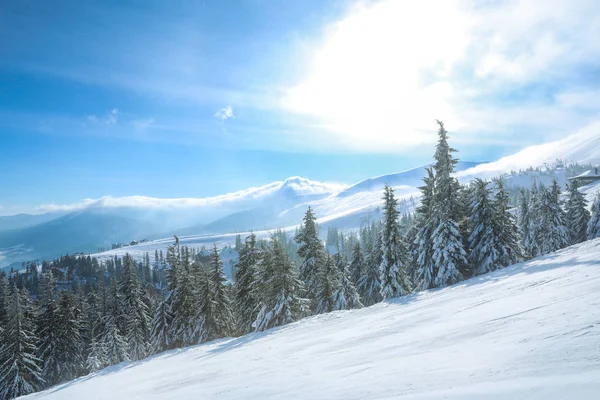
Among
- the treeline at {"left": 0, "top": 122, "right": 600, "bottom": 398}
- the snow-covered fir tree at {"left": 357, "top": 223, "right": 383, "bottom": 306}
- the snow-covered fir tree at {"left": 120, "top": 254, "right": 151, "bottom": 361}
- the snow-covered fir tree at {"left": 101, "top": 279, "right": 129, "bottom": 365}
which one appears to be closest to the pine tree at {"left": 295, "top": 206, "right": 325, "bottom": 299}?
the treeline at {"left": 0, "top": 122, "right": 600, "bottom": 398}

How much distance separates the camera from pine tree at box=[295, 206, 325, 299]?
119 ft

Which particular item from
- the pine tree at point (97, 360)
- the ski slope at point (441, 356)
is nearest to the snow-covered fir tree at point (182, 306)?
the ski slope at point (441, 356)

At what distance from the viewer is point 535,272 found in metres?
18.6

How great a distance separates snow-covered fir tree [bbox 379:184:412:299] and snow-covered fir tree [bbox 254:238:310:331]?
25.4 feet

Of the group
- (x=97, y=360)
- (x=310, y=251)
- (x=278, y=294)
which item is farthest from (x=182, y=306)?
(x=97, y=360)

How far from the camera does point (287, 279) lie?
1200 inches

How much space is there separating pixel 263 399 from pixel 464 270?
82.5 feet

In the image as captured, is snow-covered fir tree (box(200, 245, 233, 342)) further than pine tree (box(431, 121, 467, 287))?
Yes

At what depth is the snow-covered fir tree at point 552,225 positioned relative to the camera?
44.8 metres

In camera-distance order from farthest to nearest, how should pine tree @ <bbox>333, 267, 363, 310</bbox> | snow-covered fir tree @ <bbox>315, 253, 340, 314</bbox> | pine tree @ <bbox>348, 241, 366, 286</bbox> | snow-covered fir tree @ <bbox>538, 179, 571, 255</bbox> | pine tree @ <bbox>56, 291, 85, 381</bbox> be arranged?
pine tree @ <bbox>348, 241, 366, 286</bbox> → snow-covered fir tree @ <bbox>538, 179, 571, 255</bbox> → pine tree @ <bbox>56, 291, 85, 381</bbox> → pine tree @ <bbox>333, 267, 363, 310</bbox> → snow-covered fir tree @ <bbox>315, 253, 340, 314</bbox>

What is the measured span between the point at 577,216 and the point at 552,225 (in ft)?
34.5

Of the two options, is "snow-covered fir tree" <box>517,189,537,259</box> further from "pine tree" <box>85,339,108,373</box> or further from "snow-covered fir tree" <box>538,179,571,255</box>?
"pine tree" <box>85,339,108,373</box>

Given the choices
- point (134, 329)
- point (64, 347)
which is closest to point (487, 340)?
point (134, 329)

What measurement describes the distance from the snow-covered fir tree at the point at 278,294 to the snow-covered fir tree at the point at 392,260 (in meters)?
7.74
